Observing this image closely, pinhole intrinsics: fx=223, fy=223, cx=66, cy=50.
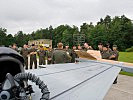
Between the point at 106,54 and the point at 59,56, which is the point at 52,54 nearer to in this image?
the point at 59,56

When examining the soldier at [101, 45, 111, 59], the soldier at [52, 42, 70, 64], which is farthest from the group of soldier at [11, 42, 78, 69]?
the soldier at [101, 45, 111, 59]

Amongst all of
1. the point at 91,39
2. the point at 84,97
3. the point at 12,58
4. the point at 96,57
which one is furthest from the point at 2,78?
the point at 91,39

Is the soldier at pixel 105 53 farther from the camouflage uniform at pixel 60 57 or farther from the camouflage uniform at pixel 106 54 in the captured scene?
the camouflage uniform at pixel 60 57

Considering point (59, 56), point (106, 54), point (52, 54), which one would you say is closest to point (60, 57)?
point (59, 56)

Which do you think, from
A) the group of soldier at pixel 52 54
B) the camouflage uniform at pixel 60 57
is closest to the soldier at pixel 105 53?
the group of soldier at pixel 52 54

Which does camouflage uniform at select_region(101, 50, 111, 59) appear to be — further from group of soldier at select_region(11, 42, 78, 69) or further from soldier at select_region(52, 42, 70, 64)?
soldier at select_region(52, 42, 70, 64)

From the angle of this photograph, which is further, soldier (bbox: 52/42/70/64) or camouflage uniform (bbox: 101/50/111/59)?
camouflage uniform (bbox: 101/50/111/59)

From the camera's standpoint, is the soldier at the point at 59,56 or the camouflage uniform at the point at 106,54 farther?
the camouflage uniform at the point at 106,54

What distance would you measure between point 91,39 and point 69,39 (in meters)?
18.4

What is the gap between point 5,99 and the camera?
1311 mm

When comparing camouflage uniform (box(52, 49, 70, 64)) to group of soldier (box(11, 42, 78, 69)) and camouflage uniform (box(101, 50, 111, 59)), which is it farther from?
camouflage uniform (box(101, 50, 111, 59))

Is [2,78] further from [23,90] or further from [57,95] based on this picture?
[57,95]

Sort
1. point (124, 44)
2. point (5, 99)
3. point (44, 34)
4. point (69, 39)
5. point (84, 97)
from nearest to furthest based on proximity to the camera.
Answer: point (5, 99) < point (84, 97) < point (124, 44) < point (69, 39) < point (44, 34)

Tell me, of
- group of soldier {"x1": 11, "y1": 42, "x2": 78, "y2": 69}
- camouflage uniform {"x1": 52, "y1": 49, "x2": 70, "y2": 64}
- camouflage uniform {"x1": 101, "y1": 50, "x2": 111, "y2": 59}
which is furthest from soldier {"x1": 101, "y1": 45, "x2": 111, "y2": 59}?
camouflage uniform {"x1": 52, "y1": 49, "x2": 70, "y2": 64}
